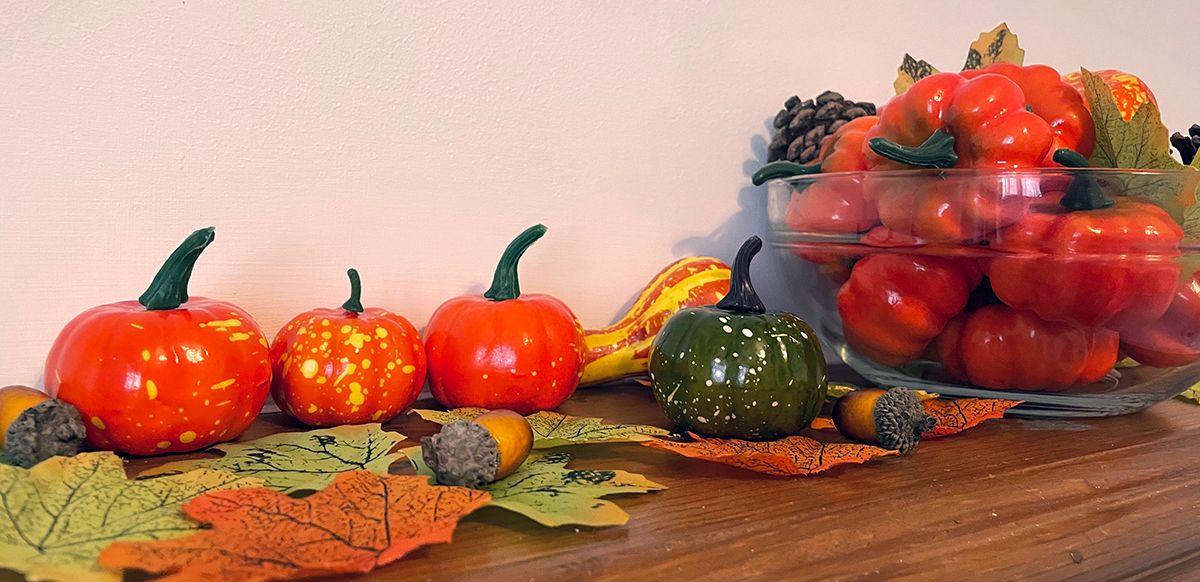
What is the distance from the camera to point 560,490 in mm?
498

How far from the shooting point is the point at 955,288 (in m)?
0.71

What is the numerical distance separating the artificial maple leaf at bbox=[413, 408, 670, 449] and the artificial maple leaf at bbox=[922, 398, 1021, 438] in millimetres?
225

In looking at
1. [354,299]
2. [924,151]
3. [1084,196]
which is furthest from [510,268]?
[1084,196]

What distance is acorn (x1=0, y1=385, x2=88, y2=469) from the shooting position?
500 millimetres

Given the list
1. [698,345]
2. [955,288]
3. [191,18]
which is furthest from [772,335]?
[191,18]

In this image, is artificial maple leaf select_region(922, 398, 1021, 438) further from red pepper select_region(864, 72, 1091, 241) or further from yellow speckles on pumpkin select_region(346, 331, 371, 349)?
yellow speckles on pumpkin select_region(346, 331, 371, 349)

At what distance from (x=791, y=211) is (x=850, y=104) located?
18cm

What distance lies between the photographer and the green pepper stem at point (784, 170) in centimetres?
82

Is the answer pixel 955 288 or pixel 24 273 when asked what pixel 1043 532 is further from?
pixel 24 273

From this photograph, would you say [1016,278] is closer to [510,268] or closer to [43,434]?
[510,268]

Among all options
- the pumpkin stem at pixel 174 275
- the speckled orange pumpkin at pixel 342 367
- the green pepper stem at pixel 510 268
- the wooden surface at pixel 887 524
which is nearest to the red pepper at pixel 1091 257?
the wooden surface at pixel 887 524

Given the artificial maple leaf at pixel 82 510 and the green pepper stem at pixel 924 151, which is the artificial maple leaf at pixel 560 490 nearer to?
the artificial maple leaf at pixel 82 510

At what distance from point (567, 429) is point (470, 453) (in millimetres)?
152

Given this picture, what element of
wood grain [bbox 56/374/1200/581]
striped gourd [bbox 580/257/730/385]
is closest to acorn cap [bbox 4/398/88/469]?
wood grain [bbox 56/374/1200/581]
